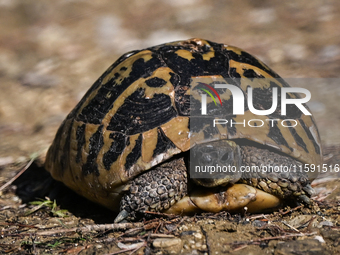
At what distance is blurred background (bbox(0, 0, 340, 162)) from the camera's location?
7.27m

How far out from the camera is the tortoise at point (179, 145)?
3.03 metres

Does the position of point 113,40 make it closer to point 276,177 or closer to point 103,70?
point 103,70

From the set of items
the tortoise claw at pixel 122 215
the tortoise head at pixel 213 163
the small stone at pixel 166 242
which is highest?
the tortoise head at pixel 213 163

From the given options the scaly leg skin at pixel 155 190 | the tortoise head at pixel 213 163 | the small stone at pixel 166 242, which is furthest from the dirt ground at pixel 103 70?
the tortoise head at pixel 213 163

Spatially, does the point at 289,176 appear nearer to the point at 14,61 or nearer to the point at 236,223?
the point at 236,223

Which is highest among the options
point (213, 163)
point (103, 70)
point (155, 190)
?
point (103, 70)

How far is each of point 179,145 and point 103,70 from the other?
5.80 meters

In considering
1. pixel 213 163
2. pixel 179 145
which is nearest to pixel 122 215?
pixel 179 145

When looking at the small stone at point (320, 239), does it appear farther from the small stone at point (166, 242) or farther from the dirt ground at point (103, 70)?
the small stone at point (166, 242)

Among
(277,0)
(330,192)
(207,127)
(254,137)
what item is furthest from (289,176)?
(277,0)

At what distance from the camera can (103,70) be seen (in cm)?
845

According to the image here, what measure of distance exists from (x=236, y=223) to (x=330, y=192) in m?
1.30

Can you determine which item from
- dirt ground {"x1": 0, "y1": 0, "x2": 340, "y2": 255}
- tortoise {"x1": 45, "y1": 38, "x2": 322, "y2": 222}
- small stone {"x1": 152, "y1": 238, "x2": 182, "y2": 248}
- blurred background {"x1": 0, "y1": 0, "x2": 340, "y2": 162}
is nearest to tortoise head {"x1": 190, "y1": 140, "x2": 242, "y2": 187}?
tortoise {"x1": 45, "y1": 38, "x2": 322, "y2": 222}

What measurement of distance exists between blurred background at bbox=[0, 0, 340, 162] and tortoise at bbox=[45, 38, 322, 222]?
2818 millimetres
